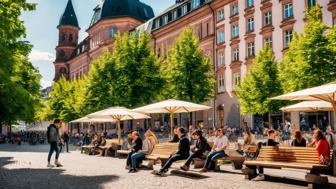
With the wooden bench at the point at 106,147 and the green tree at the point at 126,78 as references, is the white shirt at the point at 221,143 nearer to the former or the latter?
the wooden bench at the point at 106,147

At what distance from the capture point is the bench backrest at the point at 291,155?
33.6 ft

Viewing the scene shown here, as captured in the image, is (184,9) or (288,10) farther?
(184,9)

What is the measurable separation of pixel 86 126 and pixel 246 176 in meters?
63.4

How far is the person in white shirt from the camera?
529 inches

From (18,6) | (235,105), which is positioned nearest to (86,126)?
(235,105)

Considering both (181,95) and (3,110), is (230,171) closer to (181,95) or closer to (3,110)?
(3,110)

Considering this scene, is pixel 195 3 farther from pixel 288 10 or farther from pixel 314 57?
pixel 314 57

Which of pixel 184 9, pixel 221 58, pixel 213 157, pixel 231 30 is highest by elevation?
pixel 184 9

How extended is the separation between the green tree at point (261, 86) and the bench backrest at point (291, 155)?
23.4 meters

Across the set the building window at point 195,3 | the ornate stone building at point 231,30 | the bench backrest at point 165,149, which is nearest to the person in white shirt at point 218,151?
the bench backrest at point 165,149

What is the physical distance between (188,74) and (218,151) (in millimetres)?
25397

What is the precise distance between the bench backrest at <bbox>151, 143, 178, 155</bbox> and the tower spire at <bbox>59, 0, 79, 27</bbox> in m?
77.9

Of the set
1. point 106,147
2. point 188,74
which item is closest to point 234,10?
point 188,74

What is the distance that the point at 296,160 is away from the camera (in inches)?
417
